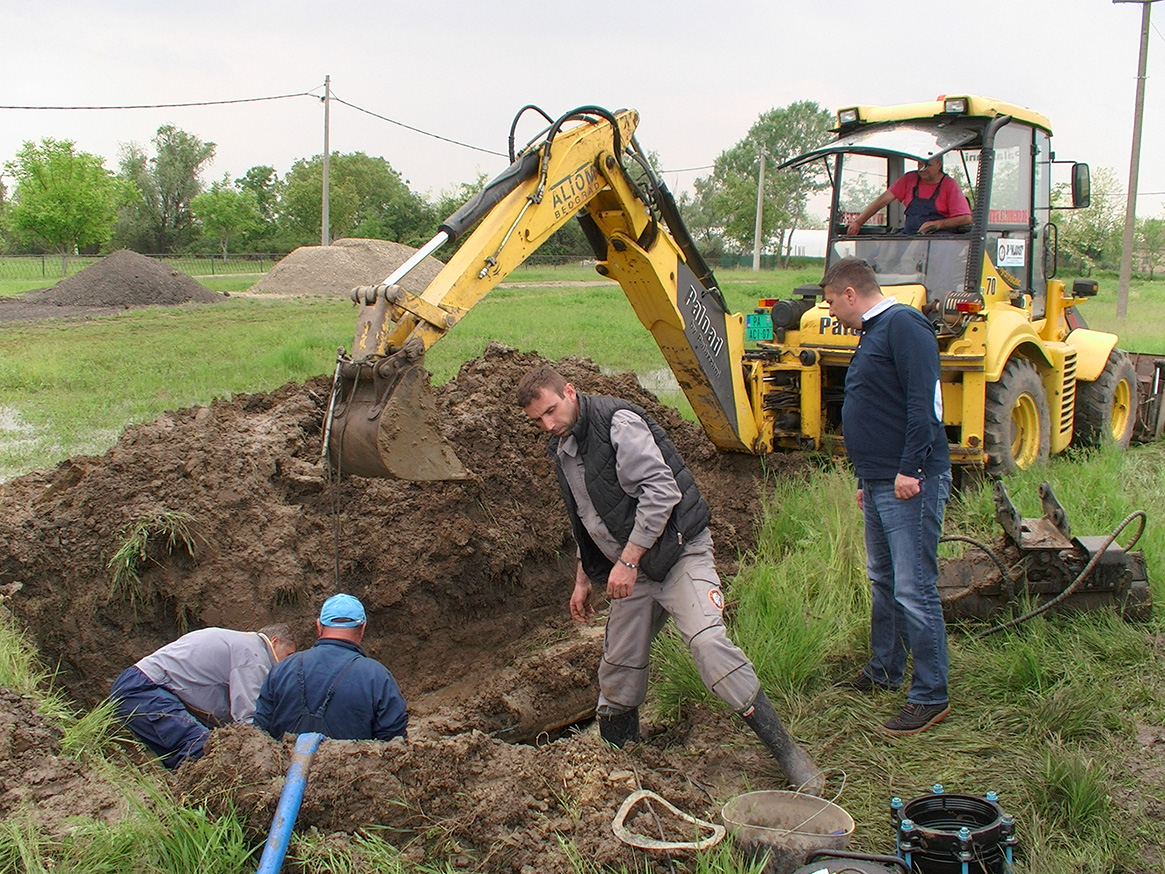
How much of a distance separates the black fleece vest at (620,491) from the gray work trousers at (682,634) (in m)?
0.09

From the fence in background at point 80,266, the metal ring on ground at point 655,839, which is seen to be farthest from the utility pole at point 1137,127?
the fence in background at point 80,266

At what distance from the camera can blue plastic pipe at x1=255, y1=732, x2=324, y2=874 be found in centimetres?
305

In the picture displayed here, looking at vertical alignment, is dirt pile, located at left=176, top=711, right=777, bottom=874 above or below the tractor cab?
below

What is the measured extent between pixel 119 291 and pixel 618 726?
2639 cm

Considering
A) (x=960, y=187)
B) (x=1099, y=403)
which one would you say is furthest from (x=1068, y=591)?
(x=1099, y=403)

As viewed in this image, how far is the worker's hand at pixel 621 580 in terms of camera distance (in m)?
4.03

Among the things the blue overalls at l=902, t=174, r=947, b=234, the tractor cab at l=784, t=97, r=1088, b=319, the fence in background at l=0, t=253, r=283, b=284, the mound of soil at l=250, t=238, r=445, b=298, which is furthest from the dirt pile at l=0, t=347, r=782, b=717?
the fence in background at l=0, t=253, r=283, b=284

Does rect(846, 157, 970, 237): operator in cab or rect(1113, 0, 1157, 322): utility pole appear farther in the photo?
rect(1113, 0, 1157, 322): utility pole

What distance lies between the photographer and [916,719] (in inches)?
169

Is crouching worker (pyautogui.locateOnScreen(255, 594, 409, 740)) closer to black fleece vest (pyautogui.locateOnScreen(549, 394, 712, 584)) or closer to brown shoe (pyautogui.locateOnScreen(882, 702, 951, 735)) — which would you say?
black fleece vest (pyautogui.locateOnScreen(549, 394, 712, 584))

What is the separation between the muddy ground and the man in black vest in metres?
0.26

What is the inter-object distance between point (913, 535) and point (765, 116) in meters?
92.2

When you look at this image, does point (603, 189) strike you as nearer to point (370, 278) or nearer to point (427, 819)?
point (427, 819)

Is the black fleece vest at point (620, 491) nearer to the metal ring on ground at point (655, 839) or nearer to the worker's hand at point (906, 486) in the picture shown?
the worker's hand at point (906, 486)
